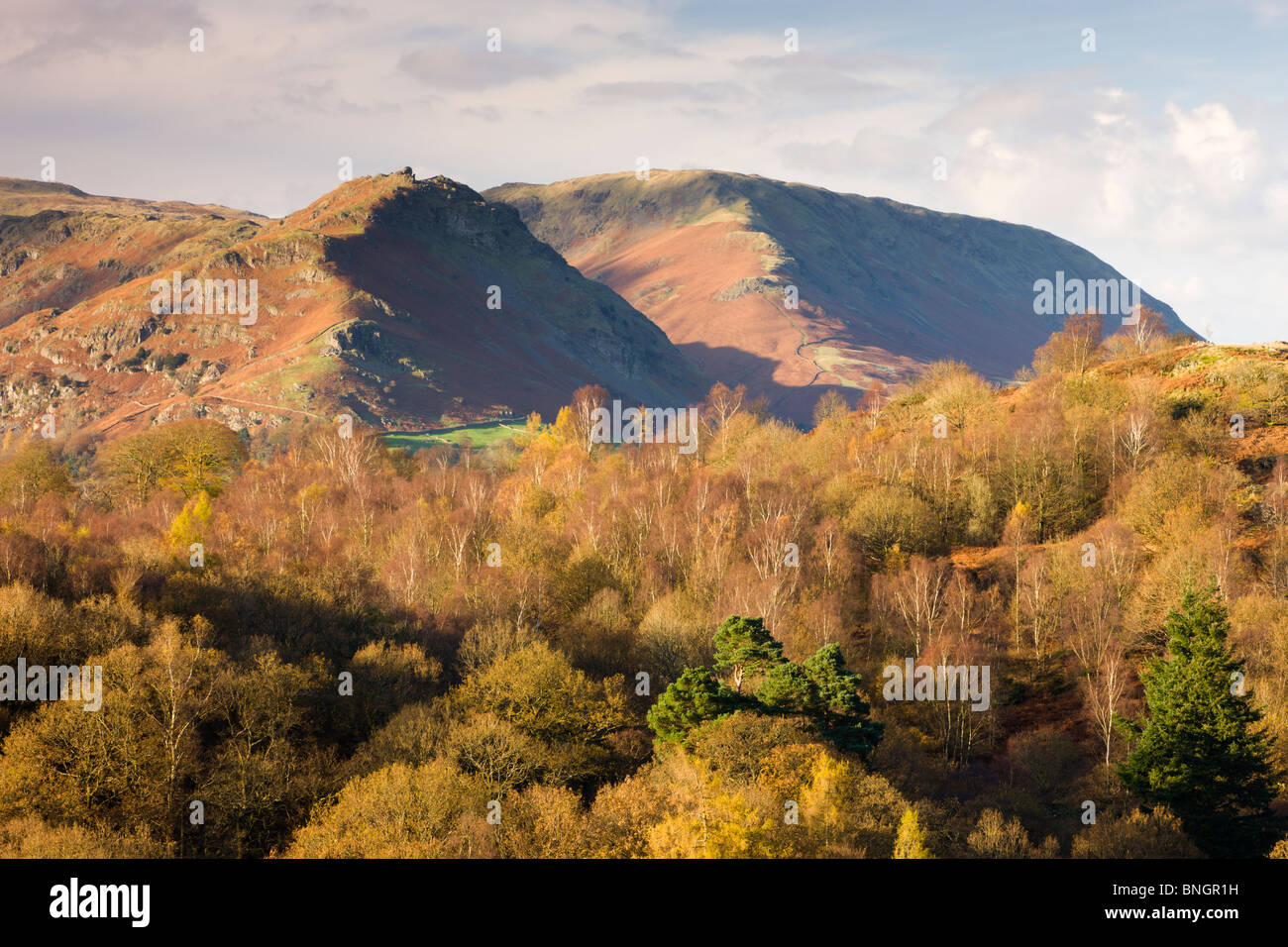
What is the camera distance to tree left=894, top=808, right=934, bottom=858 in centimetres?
3412

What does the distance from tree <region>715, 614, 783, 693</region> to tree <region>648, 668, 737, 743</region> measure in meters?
5.75

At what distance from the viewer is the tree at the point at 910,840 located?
34125 mm

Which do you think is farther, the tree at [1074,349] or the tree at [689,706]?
the tree at [1074,349]

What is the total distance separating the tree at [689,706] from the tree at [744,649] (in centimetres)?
575

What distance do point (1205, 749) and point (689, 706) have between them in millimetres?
23253
